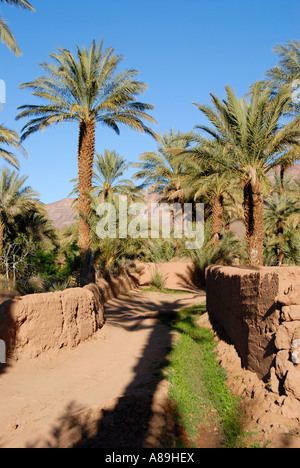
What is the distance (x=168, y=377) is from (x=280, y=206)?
19.3 meters

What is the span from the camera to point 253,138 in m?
11.9

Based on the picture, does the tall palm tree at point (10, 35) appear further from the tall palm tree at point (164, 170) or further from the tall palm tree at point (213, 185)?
the tall palm tree at point (164, 170)

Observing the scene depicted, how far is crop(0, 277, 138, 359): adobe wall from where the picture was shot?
19.5 ft

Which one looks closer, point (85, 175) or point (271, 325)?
point (271, 325)

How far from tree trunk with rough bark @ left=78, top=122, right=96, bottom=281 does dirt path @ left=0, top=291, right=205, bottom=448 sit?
6.41 meters

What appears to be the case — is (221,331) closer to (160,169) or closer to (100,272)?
(100,272)

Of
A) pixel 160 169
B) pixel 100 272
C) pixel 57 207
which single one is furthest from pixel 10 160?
pixel 57 207

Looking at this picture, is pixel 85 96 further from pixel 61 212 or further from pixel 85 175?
pixel 61 212

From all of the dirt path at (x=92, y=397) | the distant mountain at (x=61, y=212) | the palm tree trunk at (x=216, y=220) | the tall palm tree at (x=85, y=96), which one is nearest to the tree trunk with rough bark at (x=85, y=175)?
the tall palm tree at (x=85, y=96)

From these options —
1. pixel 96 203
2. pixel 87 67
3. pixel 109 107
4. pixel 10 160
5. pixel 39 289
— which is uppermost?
pixel 87 67

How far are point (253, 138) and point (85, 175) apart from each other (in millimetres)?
6330

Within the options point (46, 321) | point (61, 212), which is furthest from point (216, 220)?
point (61, 212)

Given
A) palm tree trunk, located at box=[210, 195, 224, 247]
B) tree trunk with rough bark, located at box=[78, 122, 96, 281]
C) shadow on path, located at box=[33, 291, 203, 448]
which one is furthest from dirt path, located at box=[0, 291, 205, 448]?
palm tree trunk, located at box=[210, 195, 224, 247]
